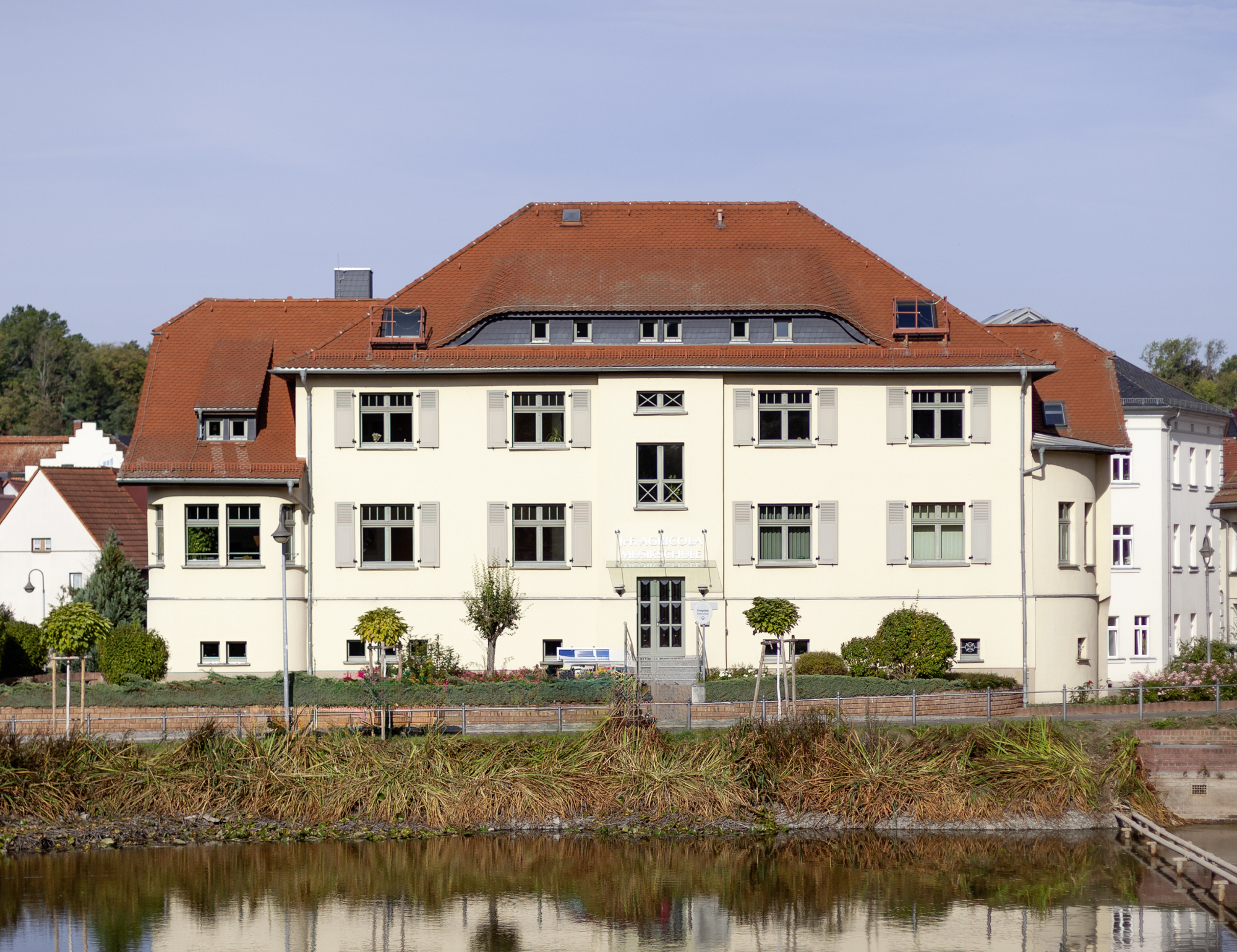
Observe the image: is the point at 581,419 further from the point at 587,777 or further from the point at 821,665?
the point at 587,777

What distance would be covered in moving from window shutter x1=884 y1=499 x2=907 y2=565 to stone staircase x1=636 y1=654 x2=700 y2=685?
16.9 ft

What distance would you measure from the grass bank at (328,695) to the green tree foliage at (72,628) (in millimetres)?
1167

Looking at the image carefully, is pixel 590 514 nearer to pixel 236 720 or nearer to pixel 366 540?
pixel 366 540

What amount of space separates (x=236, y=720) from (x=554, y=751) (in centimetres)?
→ 623

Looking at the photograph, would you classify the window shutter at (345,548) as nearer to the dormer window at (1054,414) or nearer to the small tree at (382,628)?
the small tree at (382,628)

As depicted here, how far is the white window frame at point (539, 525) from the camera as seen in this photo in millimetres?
36625

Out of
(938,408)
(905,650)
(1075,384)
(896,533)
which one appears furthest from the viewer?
(1075,384)

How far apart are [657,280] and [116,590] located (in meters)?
16.6

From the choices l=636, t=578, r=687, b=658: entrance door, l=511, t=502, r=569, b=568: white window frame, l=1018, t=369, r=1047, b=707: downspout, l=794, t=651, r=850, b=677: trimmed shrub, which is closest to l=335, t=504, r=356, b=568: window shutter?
l=511, t=502, r=569, b=568: white window frame

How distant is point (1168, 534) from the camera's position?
48688 millimetres

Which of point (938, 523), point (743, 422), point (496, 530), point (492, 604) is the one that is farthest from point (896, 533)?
point (492, 604)

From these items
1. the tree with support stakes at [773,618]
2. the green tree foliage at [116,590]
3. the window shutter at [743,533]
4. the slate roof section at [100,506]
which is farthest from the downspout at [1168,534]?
the slate roof section at [100,506]

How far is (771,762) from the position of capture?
25.6 meters

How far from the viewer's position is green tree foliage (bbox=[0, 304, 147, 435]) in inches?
4365
